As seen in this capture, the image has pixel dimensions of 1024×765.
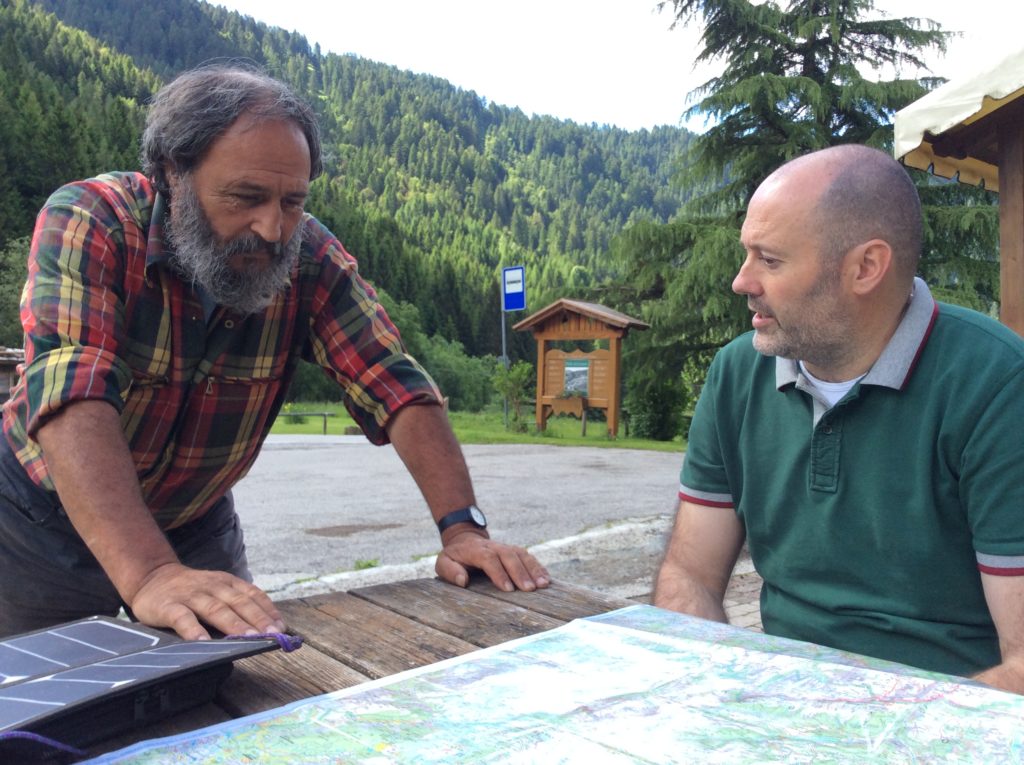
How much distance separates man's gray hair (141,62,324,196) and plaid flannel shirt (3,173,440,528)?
9 centimetres

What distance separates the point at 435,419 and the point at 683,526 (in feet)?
1.95

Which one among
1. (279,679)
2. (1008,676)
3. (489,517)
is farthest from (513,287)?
(279,679)

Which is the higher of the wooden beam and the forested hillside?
the forested hillside

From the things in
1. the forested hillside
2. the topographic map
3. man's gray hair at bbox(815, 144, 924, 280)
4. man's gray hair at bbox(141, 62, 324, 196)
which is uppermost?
the forested hillside

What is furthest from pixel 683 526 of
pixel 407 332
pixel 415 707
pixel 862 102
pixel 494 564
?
pixel 407 332

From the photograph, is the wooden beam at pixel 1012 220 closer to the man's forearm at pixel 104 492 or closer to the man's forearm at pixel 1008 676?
the man's forearm at pixel 1008 676

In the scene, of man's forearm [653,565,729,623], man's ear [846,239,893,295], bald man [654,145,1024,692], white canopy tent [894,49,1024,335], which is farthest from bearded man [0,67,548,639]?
white canopy tent [894,49,1024,335]

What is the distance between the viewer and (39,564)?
1.99m

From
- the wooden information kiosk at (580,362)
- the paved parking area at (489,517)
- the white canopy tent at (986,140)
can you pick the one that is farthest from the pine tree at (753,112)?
the white canopy tent at (986,140)

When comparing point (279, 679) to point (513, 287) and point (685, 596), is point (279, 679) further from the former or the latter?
point (513, 287)

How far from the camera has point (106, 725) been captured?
0.93 meters

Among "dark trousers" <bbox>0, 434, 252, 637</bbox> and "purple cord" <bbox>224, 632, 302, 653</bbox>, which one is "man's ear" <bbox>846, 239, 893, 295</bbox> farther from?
"dark trousers" <bbox>0, 434, 252, 637</bbox>

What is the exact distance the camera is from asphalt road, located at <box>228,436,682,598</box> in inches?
195

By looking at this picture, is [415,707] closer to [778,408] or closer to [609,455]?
[778,408]
